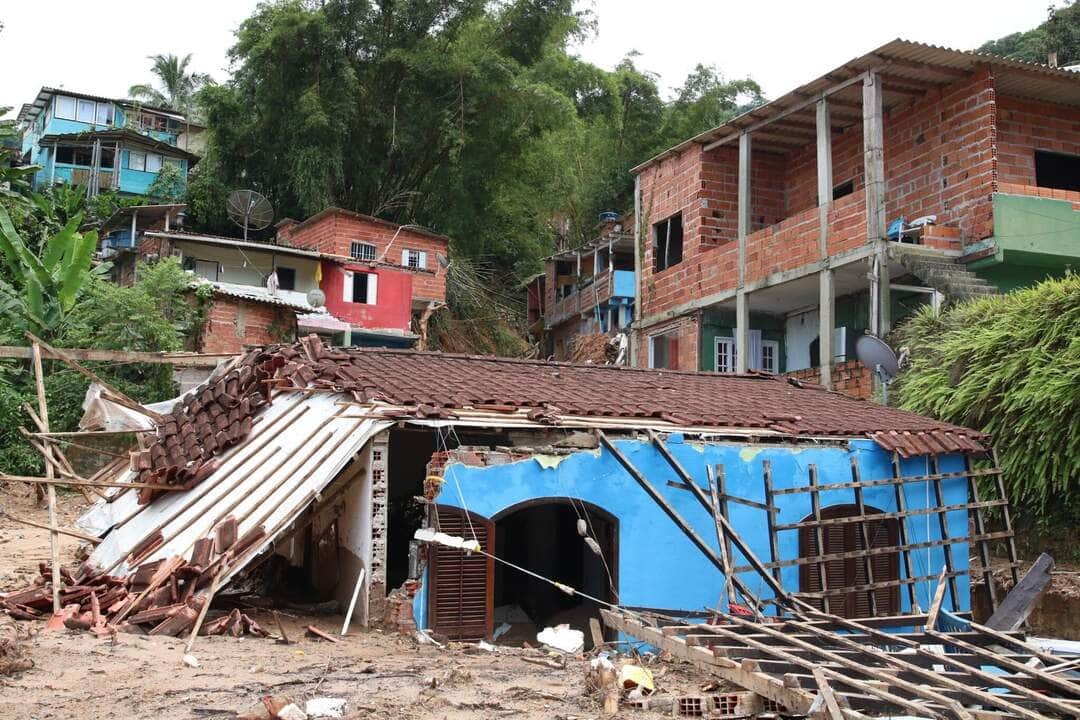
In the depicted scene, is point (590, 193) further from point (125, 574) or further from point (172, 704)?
point (172, 704)

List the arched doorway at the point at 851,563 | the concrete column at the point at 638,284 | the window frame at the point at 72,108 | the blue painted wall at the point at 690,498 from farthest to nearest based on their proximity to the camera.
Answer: the window frame at the point at 72,108, the concrete column at the point at 638,284, the arched doorway at the point at 851,563, the blue painted wall at the point at 690,498

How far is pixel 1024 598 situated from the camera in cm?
1179

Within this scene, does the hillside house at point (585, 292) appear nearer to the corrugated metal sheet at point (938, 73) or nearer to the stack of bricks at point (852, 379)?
the stack of bricks at point (852, 379)

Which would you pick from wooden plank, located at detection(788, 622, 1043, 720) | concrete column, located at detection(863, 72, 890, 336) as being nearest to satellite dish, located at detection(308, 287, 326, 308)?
concrete column, located at detection(863, 72, 890, 336)

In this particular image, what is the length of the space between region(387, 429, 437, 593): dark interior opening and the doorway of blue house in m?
1.35

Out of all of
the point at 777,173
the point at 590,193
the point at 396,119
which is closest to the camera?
the point at 777,173

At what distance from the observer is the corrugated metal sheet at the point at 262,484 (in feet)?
32.3

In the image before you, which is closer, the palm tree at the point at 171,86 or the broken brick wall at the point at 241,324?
the broken brick wall at the point at 241,324

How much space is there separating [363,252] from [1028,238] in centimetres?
2107

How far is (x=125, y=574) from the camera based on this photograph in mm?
10492

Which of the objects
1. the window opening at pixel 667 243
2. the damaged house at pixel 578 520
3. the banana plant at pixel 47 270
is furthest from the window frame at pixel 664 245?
the banana plant at pixel 47 270

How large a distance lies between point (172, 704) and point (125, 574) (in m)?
3.77

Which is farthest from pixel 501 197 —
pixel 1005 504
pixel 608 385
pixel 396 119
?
pixel 1005 504

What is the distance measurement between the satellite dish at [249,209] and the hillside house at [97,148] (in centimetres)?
913
